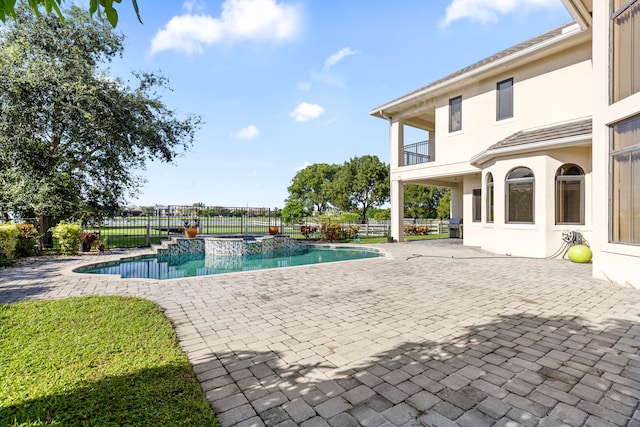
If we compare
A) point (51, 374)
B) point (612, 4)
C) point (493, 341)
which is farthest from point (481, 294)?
point (612, 4)

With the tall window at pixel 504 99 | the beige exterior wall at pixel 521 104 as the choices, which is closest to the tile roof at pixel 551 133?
the beige exterior wall at pixel 521 104

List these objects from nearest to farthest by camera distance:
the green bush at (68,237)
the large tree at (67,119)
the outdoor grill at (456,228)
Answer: the green bush at (68,237)
the large tree at (67,119)
the outdoor grill at (456,228)

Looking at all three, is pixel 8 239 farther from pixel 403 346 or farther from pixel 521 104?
pixel 521 104

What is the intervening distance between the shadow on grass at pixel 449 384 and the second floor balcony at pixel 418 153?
14.6m

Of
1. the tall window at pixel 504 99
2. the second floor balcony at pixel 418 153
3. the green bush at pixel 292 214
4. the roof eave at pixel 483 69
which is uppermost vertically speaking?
the roof eave at pixel 483 69

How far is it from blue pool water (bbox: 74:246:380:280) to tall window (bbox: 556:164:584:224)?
7012 millimetres

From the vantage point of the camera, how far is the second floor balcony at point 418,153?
58.1 ft

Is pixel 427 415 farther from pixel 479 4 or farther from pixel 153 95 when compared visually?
pixel 153 95

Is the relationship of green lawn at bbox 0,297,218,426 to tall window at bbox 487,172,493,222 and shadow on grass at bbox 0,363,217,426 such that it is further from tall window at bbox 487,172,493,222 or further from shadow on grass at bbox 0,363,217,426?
tall window at bbox 487,172,493,222

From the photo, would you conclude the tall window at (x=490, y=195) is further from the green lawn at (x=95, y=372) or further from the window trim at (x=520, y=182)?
the green lawn at (x=95, y=372)

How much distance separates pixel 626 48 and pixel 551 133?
449cm

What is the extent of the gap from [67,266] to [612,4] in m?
16.0

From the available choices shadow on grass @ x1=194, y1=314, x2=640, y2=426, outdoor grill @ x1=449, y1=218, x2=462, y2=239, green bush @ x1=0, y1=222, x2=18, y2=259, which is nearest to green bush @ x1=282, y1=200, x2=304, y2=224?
outdoor grill @ x1=449, y1=218, x2=462, y2=239

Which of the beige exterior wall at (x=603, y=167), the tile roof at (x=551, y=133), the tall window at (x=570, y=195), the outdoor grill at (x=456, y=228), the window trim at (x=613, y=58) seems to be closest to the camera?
the beige exterior wall at (x=603, y=167)
